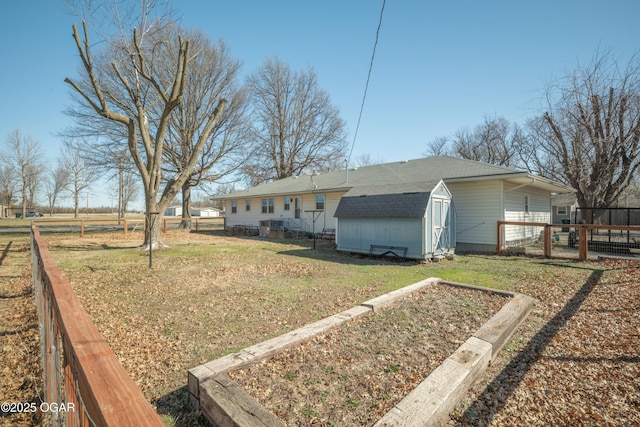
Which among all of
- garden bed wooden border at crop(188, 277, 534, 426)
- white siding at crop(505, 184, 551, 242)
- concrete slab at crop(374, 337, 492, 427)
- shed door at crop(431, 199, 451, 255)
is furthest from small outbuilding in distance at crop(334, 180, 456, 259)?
concrete slab at crop(374, 337, 492, 427)

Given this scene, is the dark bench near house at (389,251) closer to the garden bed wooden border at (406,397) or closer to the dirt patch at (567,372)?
the dirt patch at (567,372)

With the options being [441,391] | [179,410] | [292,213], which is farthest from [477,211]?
[179,410]

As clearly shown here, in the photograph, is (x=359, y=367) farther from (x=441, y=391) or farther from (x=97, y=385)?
(x=97, y=385)

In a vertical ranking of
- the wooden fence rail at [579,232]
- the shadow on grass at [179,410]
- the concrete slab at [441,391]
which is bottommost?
the shadow on grass at [179,410]

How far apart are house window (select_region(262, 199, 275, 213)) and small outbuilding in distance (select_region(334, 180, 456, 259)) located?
34.5ft

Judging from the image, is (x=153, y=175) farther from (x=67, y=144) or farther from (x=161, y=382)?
(x=67, y=144)

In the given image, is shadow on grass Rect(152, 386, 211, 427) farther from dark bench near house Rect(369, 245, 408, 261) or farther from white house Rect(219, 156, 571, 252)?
white house Rect(219, 156, 571, 252)

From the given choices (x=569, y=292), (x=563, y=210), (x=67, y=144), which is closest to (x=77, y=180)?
(x=67, y=144)

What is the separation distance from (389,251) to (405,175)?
649 centimetres

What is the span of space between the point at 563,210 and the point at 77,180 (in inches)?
2755

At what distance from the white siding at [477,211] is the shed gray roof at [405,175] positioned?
64cm

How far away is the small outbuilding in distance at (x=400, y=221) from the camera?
1068 cm

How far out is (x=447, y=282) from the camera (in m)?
7.39

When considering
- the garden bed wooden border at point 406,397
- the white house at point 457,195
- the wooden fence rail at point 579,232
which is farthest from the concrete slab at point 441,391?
the white house at point 457,195
